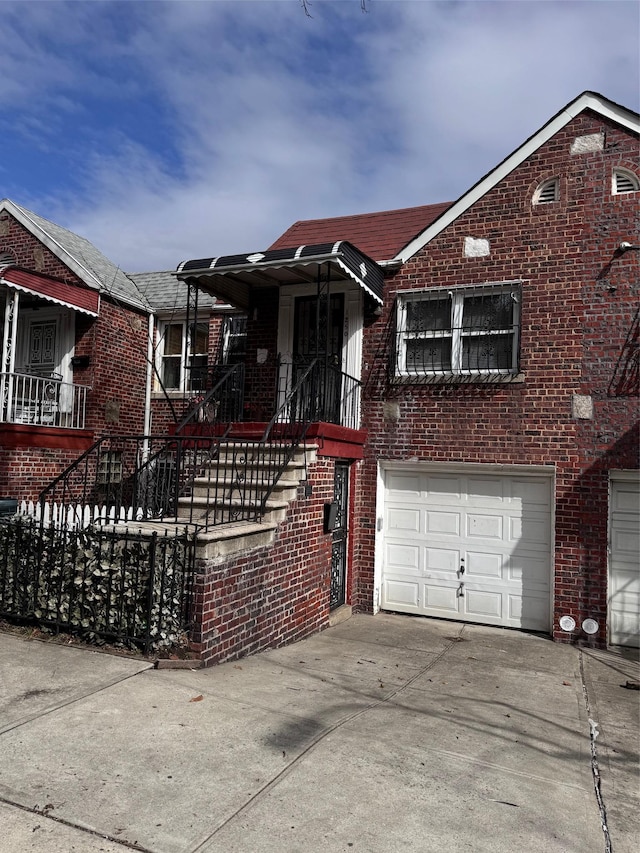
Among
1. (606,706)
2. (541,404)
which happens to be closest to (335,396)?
(541,404)

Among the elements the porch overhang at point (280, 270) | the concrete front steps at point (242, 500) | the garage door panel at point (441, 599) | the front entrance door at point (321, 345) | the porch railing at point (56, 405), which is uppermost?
the porch overhang at point (280, 270)

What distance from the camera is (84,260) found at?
1323 centimetres

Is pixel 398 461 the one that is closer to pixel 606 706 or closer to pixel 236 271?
pixel 236 271

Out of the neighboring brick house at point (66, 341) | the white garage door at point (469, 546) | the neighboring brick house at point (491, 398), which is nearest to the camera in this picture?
the neighboring brick house at point (491, 398)

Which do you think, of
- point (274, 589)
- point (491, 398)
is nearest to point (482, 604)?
point (491, 398)

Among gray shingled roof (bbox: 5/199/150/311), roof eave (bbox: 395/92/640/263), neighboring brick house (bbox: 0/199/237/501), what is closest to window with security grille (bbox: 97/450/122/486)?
neighboring brick house (bbox: 0/199/237/501)

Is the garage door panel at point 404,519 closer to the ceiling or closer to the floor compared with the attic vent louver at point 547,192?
closer to the floor

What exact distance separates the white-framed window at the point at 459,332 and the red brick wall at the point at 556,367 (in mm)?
191

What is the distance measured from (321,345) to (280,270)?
1335 millimetres

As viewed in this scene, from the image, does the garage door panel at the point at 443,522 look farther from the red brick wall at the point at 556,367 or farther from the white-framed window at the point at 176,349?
the white-framed window at the point at 176,349

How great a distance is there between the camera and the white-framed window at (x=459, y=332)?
9.13m

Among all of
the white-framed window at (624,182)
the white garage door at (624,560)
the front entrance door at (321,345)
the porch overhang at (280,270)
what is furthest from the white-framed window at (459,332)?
the white garage door at (624,560)

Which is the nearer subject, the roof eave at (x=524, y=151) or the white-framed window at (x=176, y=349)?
the roof eave at (x=524, y=151)

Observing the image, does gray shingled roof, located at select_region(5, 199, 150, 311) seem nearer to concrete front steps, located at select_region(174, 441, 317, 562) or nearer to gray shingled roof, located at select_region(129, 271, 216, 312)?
gray shingled roof, located at select_region(129, 271, 216, 312)
